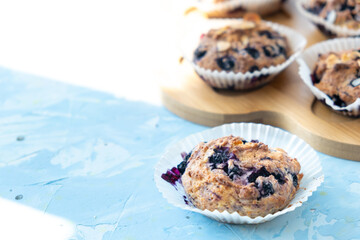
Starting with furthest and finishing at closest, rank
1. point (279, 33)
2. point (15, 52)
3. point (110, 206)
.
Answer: point (15, 52)
point (279, 33)
point (110, 206)

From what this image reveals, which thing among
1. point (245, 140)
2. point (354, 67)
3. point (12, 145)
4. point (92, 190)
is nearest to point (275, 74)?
point (354, 67)

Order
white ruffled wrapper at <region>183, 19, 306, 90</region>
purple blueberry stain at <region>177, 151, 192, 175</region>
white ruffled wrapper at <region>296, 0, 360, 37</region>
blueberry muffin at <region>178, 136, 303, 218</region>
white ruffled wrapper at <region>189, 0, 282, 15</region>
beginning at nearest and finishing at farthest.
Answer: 1. blueberry muffin at <region>178, 136, 303, 218</region>
2. purple blueberry stain at <region>177, 151, 192, 175</region>
3. white ruffled wrapper at <region>183, 19, 306, 90</region>
4. white ruffled wrapper at <region>296, 0, 360, 37</region>
5. white ruffled wrapper at <region>189, 0, 282, 15</region>

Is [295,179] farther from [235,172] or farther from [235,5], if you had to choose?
[235,5]

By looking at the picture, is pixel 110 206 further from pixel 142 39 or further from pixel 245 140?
pixel 142 39

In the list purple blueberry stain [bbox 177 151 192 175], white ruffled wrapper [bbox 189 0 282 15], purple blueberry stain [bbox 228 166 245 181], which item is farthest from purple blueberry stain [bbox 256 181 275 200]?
white ruffled wrapper [bbox 189 0 282 15]

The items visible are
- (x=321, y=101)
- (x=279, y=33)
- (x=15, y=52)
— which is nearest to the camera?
(x=321, y=101)

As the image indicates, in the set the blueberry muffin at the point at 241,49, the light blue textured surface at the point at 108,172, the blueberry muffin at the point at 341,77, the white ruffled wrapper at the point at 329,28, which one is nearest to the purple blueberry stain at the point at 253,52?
the blueberry muffin at the point at 241,49

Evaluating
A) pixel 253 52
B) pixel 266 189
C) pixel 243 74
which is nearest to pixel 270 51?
pixel 253 52

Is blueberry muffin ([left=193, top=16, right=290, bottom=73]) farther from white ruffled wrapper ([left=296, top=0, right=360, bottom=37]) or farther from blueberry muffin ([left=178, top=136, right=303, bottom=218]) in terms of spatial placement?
blueberry muffin ([left=178, top=136, right=303, bottom=218])

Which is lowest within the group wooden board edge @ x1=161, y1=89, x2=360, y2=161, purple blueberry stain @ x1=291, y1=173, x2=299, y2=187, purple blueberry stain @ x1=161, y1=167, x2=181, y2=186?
wooden board edge @ x1=161, y1=89, x2=360, y2=161
